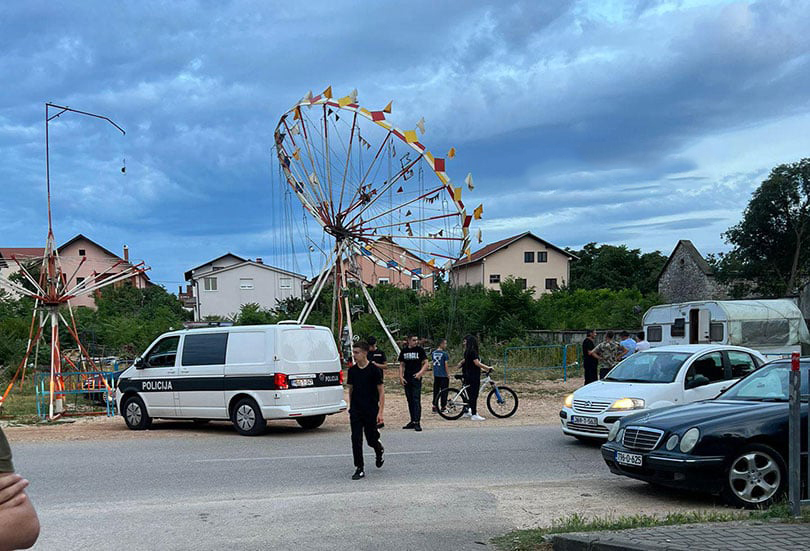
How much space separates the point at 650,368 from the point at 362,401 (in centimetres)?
535

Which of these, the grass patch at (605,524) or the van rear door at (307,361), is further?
the van rear door at (307,361)

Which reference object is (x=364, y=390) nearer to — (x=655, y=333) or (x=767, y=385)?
(x=767, y=385)

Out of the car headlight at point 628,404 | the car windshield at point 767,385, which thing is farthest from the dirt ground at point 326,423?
the car windshield at point 767,385

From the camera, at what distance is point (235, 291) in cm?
7588

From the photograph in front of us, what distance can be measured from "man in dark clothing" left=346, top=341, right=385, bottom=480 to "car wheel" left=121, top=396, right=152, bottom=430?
7637 millimetres

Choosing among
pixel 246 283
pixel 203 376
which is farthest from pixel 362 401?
pixel 246 283

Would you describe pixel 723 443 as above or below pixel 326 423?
above

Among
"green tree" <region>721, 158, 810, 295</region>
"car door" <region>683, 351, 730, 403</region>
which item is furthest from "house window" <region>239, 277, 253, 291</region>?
"car door" <region>683, 351, 730, 403</region>

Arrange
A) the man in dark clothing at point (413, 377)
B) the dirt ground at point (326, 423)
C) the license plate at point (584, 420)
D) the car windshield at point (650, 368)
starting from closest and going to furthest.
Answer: the license plate at point (584, 420)
the car windshield at point (650, 368)
the man in dark clothing at point (413, 377)
the dirt ground at point (326, 423)

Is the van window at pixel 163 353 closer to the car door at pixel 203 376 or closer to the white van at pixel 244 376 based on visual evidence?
the white van at pixel 244 376

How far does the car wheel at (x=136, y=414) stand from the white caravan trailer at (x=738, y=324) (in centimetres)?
1514

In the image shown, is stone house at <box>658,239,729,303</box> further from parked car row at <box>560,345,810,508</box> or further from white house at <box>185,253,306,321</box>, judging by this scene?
parked car row at <box>560,345,810,508</box>

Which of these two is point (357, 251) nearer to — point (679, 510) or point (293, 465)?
point (293, 465)

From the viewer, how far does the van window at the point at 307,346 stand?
49.1ft
